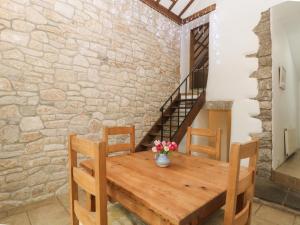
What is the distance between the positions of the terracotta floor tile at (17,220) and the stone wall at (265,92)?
10.7ft

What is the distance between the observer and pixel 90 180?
101cm

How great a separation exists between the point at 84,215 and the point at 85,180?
0.69 feet

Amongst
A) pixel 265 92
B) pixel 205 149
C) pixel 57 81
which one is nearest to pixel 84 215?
pixel 205 149

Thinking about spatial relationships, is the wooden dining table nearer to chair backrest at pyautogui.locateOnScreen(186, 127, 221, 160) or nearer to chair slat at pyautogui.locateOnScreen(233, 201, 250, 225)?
chair slat at pyautogui.locateOnScreen(233, 201, 250, 225)

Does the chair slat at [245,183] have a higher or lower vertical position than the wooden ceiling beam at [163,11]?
lower

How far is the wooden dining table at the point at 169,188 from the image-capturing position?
A: 911 millimetres

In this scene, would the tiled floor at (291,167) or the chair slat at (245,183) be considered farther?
the tiled floor at (291,167)

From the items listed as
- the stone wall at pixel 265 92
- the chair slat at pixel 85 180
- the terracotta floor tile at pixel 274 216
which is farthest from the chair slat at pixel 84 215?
the stone wall at pixel 265 92

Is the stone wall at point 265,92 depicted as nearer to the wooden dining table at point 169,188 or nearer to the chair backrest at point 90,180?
the wooden dining table at point 169,188

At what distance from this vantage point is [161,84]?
4352 mm

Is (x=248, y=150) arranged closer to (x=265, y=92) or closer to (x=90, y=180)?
(x=90, y=180)

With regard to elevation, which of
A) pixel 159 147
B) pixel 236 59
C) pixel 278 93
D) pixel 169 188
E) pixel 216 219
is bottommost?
pixel 216 219

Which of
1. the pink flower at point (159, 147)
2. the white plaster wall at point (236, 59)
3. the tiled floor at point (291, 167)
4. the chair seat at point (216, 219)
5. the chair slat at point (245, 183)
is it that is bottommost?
the tiled floor at point (291, 167)

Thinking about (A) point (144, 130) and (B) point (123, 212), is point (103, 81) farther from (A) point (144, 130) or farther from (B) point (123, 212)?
(B) point (123, 212)
